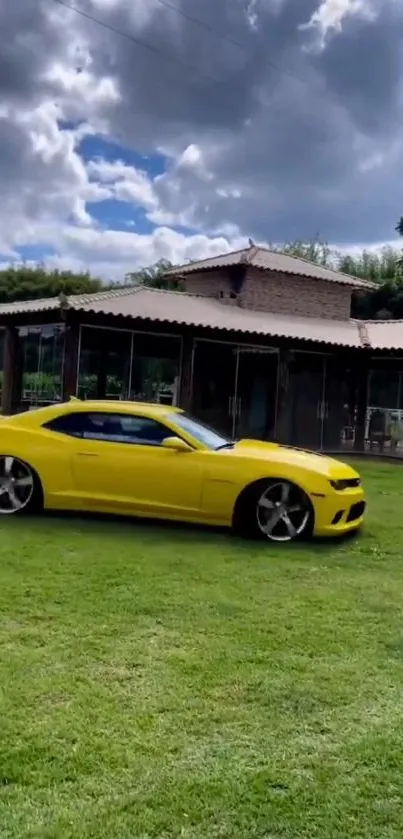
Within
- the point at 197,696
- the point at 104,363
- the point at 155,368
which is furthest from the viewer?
the point at 155,368

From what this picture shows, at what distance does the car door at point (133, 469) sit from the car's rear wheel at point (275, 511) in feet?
1.66

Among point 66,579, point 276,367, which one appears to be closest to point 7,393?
point 276,367

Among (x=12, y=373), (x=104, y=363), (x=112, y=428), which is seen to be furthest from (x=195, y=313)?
(x=112, y=428)

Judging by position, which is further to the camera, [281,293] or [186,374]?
[281,293]

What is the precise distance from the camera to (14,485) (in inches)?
342

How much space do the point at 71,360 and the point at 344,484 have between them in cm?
940

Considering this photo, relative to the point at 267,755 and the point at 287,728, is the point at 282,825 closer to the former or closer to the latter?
the point at 267,755

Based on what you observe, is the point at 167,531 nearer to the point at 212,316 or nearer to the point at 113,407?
the point at 113,407

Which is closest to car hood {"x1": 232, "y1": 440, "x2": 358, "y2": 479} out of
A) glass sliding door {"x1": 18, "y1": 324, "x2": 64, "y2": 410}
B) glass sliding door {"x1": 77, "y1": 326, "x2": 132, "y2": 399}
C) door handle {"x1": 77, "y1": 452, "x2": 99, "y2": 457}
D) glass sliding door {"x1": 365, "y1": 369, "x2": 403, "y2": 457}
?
door handle {"x1": 77, "y1": 452, "x2": 99, "y2": 457}

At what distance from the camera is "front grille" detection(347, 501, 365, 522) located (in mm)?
8288

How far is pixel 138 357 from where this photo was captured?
17.7 m

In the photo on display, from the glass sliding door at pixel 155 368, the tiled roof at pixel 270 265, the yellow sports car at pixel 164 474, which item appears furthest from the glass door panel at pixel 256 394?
the yellow sports car at pixel 164 474

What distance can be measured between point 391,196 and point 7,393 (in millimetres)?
10067

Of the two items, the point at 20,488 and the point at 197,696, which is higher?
the point at 20,488
